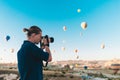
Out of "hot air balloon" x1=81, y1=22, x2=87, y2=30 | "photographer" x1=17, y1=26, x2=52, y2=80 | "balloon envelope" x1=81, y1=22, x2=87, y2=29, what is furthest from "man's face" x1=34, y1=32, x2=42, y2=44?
"balloon envelope" x1=81, y1=22, x2=87, y2=29

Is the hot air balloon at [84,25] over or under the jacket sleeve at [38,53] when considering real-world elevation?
over

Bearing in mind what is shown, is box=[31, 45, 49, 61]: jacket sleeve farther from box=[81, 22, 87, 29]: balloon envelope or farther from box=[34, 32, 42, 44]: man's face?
box=[81, 22, 87, 29]: balloon envelope

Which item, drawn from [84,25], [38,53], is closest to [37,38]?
[38,53]

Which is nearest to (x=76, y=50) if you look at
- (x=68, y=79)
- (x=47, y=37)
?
(x=68, y=79)

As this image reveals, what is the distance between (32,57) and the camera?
16.5 ft

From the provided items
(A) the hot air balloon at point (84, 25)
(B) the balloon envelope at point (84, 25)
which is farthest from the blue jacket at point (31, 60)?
(B) the balloon envelope at point (84, 25)

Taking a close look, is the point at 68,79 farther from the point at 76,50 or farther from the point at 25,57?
the point at 76,50

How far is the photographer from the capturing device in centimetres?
493

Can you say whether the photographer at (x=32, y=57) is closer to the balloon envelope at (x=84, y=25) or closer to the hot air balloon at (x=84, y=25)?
the hot air balloon at (x=84, y=25)

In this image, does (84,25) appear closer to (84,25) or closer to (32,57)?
(84,25)

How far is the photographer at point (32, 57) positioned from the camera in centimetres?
493

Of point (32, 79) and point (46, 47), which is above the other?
point (46, 47)

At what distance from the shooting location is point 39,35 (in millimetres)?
5055

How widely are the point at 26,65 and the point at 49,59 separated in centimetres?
43
